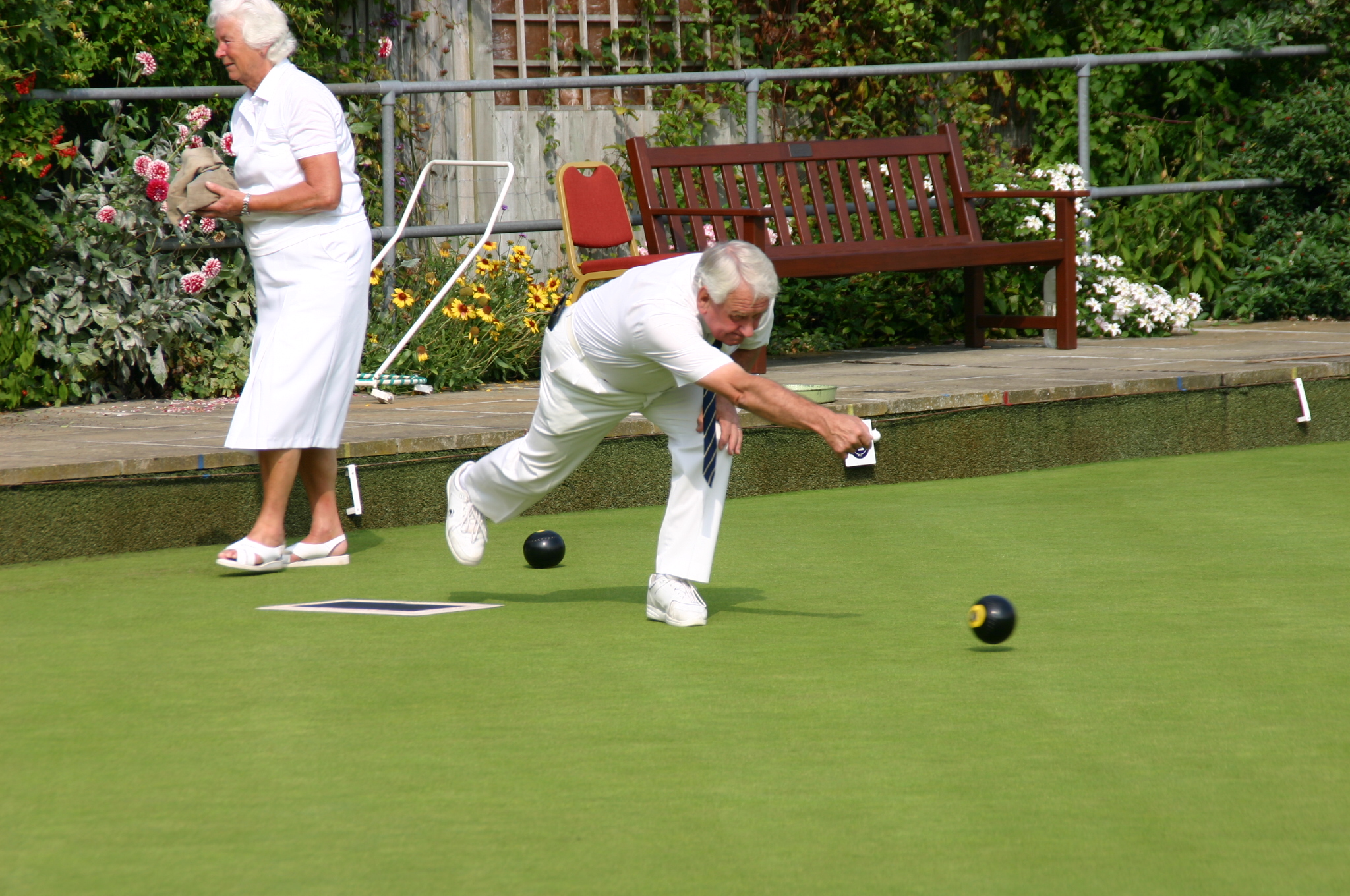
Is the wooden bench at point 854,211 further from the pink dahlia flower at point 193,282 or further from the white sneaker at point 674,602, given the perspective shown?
the white sneaker at point 674,602

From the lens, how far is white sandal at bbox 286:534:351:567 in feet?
15.5

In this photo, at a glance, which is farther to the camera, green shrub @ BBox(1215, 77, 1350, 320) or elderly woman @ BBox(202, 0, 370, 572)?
green shrub @ BBox(1215, 77, 1350, 320)

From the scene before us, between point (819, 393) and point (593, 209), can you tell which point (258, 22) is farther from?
point (593, 209)

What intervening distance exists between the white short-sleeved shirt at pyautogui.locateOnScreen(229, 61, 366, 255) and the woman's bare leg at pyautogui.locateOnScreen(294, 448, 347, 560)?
574mm

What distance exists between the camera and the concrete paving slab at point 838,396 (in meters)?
5.10

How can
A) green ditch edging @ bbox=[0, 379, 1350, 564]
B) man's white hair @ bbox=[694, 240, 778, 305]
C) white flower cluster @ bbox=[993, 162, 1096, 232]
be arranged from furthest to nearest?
white flower cluster @ bbox=[993, 162, 1096, 232], green ditch edging @ bbox=[0, 379, 1350, 564], man's white hair @ bbox=[694, 240, 778, 305]

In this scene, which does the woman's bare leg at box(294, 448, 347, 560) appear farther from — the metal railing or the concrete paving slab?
the metal railing

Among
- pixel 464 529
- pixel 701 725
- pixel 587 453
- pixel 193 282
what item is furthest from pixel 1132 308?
pixel 701 725

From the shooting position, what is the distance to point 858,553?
483 centimetres

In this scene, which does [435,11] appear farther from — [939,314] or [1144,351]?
[1144,351]

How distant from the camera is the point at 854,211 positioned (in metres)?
8.62

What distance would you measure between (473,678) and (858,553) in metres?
1.71

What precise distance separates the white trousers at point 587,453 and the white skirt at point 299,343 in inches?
19.5

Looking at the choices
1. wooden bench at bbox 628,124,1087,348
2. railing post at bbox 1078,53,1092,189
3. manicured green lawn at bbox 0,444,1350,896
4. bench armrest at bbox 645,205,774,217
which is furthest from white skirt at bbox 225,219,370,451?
railing post at bbox 1078,53,1092,189
